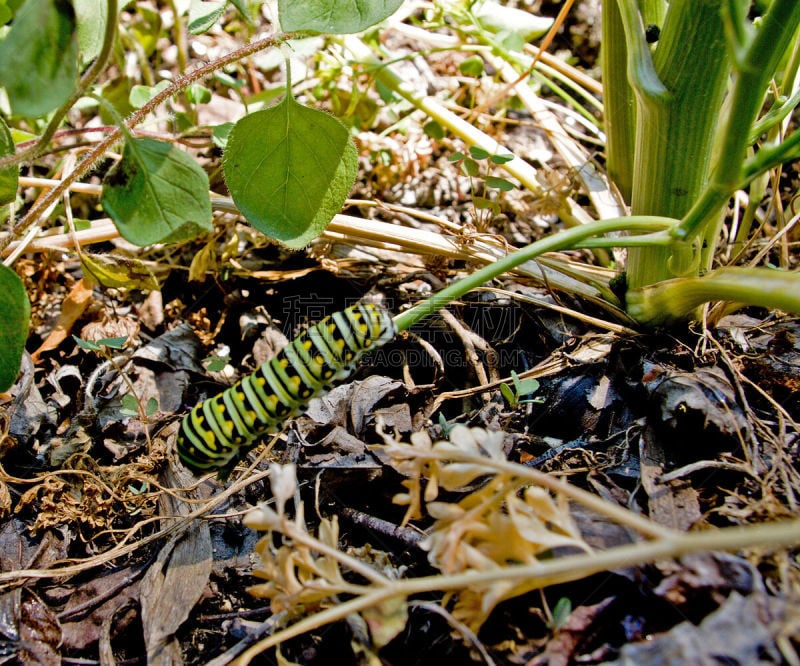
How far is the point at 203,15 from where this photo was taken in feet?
6.89

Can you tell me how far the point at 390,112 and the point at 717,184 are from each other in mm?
1695

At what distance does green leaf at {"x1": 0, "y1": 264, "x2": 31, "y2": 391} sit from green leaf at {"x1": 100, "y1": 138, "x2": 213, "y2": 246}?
0.32 meters

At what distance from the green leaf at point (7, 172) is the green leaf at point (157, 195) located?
17.6 inches

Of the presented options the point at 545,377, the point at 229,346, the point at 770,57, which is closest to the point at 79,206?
the point at 229,346

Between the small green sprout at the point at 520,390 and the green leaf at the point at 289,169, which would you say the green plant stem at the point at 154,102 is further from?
the small green sprout at the point at 520,390

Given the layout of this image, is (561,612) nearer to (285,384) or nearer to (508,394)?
(508,394)

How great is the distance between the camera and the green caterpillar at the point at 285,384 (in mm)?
1651

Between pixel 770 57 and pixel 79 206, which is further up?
pixel 770 57

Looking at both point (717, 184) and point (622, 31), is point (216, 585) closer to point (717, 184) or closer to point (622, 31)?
point (717, 184)

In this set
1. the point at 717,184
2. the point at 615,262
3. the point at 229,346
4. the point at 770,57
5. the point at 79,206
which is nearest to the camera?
the point at 770,57

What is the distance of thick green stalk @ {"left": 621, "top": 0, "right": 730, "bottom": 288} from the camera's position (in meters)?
1.67

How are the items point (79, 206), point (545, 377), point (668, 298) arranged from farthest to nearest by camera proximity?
point (79, 206)
point (545, 377)
point (668, 298)

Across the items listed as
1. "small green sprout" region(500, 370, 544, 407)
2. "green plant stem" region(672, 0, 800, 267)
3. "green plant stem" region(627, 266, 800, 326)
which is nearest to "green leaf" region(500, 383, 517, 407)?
"small green sprout" region(500, 370, 544, 407)

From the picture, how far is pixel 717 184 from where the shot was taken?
61.1 inches
